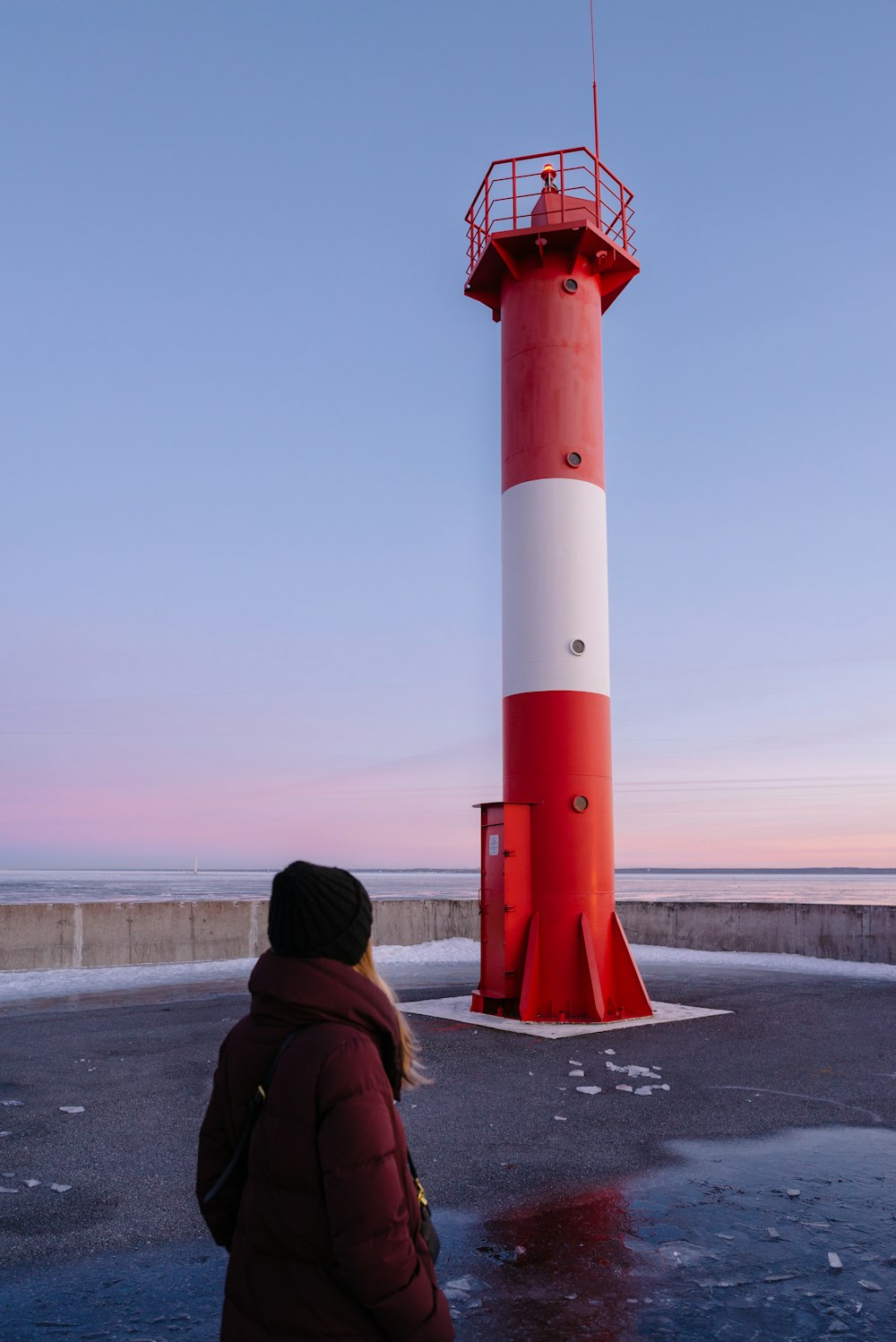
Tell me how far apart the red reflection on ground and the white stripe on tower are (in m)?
6.76

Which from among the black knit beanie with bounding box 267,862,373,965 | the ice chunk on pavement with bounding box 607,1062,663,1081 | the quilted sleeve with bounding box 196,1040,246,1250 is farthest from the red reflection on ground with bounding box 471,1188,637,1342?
the ice chunk on pavement with bounding box 607,1062,663,1081

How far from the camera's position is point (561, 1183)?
5.90m

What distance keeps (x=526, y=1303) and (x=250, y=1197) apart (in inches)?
97.7

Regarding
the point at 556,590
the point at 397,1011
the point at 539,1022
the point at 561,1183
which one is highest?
the point at 556,590

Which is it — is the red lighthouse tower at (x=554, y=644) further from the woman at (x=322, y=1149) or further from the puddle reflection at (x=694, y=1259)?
the woman at (x=322, y=1149)

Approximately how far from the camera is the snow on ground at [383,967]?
14180 mm

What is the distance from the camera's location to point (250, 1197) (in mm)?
2391

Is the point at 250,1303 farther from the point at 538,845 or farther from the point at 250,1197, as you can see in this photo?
the point at 538,845

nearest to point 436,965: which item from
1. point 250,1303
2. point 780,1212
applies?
point 780,1212

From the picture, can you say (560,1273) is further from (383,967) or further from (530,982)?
(383,967)

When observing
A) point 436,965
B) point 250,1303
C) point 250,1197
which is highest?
point 250,1197

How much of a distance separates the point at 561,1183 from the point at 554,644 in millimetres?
6727

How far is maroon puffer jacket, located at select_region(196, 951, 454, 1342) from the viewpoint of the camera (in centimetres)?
220

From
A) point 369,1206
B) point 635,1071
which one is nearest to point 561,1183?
point 635,1071
